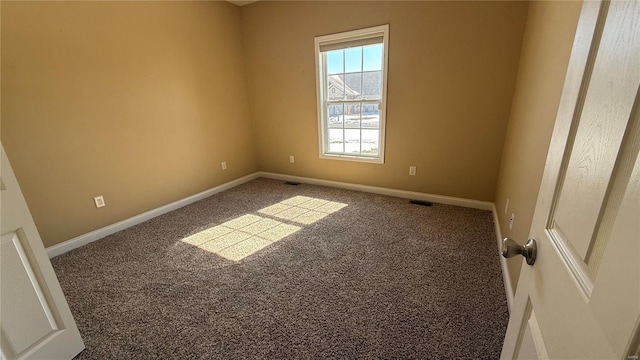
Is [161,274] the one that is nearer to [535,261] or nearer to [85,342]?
[85,342]

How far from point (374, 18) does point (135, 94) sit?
105 inches

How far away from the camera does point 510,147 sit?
2.32 m

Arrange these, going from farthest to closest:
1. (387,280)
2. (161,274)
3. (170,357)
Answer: (161,274), (387,280), (170,357)

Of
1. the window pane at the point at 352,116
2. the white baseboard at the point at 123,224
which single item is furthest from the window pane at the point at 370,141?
the white baseboard at the point at 123,224

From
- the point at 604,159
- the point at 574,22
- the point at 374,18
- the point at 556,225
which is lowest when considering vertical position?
the point at 556,225

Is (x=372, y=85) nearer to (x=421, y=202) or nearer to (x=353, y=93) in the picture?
(x=353, y=93)

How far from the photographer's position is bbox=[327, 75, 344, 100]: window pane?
3.37m

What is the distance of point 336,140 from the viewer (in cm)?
367

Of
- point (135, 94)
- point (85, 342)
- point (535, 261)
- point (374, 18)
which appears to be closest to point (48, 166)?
point (135, 94)

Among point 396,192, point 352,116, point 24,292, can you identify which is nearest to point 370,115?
point 352,116

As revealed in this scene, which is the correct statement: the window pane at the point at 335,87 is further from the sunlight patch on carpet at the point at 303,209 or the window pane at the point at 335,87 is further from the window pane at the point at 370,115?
the sunlight patch on carpet at the point at 303,209

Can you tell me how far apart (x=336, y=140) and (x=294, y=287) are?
231cm

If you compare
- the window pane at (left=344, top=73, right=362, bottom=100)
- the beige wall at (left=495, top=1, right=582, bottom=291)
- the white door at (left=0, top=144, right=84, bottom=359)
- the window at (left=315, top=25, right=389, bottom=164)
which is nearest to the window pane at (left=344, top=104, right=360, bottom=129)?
the window at (left=315, top=25, right=389, bottom=164)

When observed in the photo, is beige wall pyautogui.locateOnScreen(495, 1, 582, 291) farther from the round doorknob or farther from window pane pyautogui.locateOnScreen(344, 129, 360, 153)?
window pane pyautogui.locateOnScreen(344, 129, 360, 153)
